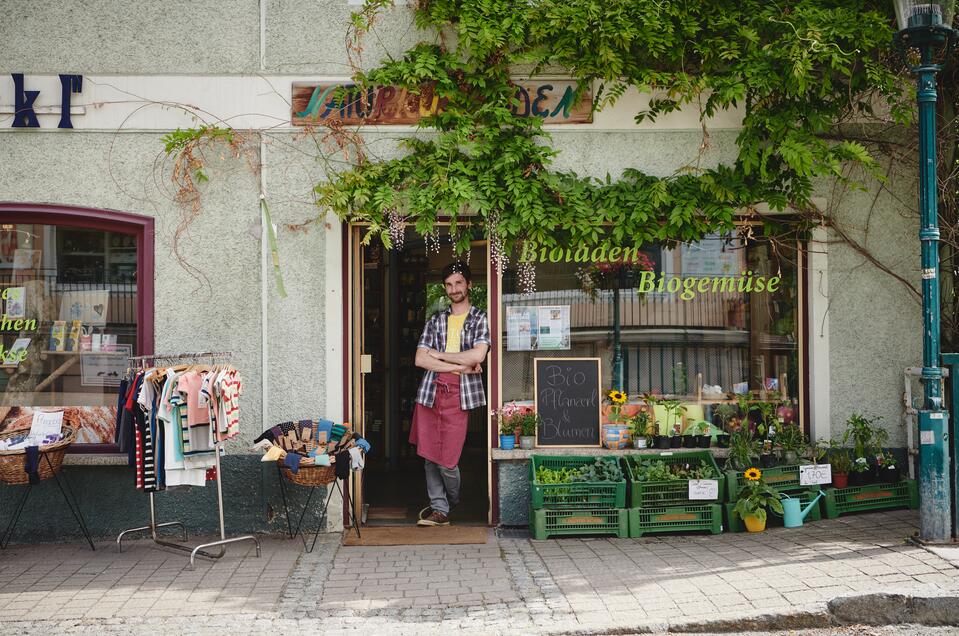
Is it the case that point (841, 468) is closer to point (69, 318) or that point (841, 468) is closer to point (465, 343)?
point (465, 343)

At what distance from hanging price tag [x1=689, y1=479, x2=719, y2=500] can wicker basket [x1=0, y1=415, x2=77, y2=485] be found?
509 centimetres

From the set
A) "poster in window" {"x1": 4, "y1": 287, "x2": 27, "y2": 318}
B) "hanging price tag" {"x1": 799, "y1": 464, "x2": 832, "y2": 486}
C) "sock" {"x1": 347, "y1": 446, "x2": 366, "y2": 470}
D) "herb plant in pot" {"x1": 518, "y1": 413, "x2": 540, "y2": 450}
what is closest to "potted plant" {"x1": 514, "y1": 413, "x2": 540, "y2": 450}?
"herb plant in pot" {"x1": 518, "y1": 413, "x2": 540, "y2": 450}

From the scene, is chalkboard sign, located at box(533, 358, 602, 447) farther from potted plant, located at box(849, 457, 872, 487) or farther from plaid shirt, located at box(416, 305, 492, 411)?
potted plant, located at box(849, 457, 872, 487)

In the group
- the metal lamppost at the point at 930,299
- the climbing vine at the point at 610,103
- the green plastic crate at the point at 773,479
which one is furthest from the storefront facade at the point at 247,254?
the metal lamppost at the point at 930,299

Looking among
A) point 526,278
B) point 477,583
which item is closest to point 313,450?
point 477,583

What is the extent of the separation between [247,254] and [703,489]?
4.33 meters

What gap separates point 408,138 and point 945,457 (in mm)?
4933

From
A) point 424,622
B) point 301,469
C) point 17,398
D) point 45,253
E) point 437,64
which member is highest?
point 437,64

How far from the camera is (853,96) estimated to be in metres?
6.79

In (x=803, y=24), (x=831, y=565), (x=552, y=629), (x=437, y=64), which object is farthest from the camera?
(x=437, y=64)

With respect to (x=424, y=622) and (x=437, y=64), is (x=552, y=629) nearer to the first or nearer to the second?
(x=424, y=622)

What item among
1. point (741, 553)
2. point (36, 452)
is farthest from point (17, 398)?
point (741, 553)

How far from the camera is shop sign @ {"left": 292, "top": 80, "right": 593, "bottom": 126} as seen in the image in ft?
22.7

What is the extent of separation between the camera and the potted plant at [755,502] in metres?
6.48
